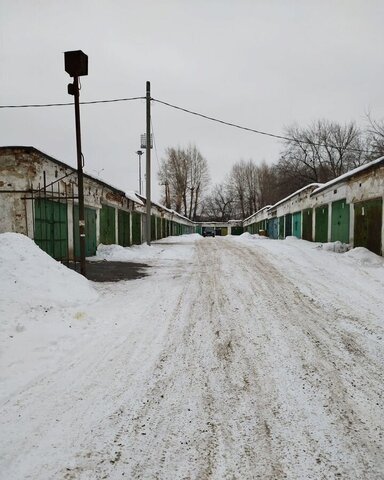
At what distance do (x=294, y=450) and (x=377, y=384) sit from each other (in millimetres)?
1404

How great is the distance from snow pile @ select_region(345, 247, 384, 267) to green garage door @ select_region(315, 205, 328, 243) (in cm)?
571

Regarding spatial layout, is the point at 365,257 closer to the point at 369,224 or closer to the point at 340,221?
the point at 369,224

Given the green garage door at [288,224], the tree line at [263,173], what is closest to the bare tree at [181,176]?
the tree line at [263,173]

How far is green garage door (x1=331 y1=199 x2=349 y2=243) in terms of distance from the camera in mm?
13836

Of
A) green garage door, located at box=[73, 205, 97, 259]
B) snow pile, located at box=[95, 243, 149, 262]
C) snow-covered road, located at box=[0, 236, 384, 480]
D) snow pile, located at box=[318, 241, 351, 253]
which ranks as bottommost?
snow-covered road, located at box=[0, 236, 384, 480]

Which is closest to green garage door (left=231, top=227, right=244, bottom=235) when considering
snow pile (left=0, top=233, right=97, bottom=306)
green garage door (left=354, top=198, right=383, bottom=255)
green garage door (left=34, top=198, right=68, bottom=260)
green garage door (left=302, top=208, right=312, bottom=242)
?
green garage door (left=302, top=208, right=312, bottom=242)

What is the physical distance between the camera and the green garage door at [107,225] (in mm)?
14953

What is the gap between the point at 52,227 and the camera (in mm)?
10547

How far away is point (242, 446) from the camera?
7.51 ft

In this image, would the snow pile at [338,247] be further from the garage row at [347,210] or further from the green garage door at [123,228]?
the green garage door at [123,228]

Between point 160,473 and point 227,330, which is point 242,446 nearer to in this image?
point 160,473

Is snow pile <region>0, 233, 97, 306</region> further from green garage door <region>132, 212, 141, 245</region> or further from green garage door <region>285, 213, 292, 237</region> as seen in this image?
green garage door <region>285, 213, 292, 237</region>

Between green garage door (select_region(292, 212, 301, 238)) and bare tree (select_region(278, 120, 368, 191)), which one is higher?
bare tree (select_region(278, 120, 368, 191))

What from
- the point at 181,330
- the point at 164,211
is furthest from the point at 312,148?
the point at 181,330
